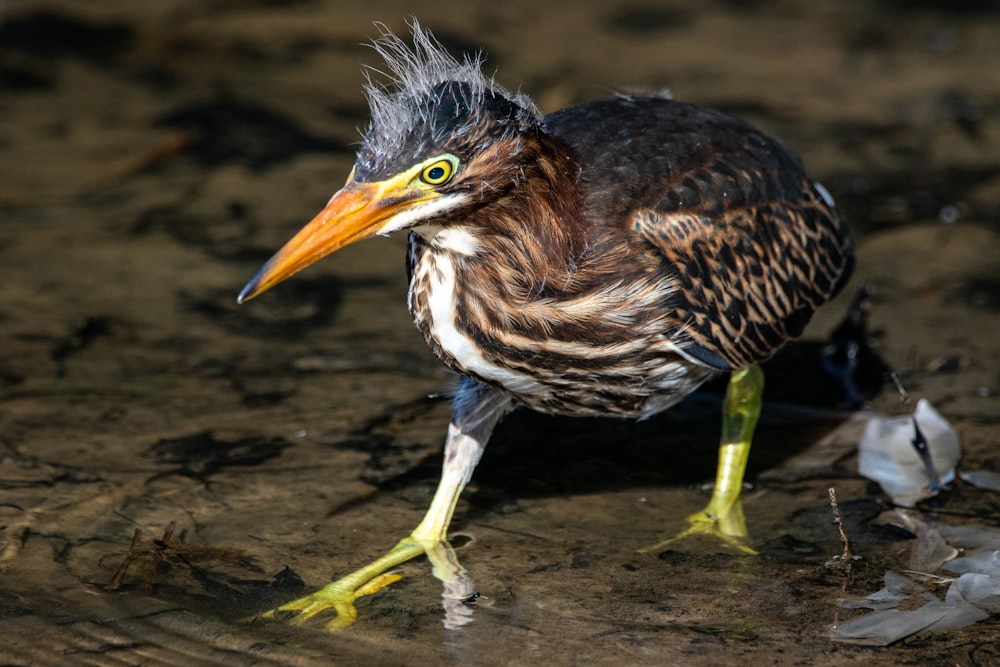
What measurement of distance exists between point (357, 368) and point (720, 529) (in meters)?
2.35

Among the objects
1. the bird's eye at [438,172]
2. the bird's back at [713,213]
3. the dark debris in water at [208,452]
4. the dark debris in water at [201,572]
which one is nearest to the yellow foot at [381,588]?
the dark debris in water at [201,572]

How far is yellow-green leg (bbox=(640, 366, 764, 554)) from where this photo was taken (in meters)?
5.85

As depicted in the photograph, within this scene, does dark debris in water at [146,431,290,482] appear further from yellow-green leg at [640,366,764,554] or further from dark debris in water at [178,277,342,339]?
yellow-green leg at [640,366,764,554]

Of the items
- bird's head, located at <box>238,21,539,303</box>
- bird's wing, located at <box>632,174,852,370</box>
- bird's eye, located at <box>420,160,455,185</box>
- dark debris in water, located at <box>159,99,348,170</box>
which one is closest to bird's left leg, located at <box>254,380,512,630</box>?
bird's wing, located at <box>632,174,852,370</box>

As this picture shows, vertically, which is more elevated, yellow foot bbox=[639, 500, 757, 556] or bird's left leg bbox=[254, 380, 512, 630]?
bird's left leg bbox=[254, 380, 512, 630]

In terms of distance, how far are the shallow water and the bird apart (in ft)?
1.26

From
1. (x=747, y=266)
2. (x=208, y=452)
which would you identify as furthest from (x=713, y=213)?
(x=208, y=452)

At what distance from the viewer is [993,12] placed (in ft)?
40.0

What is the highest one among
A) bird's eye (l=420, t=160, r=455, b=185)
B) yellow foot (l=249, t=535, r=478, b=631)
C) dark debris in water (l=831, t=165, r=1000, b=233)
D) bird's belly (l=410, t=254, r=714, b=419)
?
bird's eye (l=420, t=160, r=455, b=185)

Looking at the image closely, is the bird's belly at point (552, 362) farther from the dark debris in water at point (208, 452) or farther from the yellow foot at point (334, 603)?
the dark debris in water at point (208, 452)

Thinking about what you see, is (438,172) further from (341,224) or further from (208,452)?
(208,452)

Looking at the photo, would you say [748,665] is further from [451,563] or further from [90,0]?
[90,0]

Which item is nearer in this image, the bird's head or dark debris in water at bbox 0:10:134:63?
the bird's head

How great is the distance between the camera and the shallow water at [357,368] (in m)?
5.11
